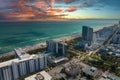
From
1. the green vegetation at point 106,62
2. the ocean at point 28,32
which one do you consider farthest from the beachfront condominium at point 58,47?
the ocean at point 28,32

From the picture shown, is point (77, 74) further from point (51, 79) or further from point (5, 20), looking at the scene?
point (5, 20)

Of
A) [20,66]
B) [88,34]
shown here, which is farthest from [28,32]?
[20,66]

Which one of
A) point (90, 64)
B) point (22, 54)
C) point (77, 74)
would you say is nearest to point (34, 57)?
point (22, 54)

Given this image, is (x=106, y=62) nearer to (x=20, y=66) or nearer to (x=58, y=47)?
(x=58, y=47)

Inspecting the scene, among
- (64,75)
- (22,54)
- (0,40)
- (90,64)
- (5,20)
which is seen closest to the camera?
(64,75)

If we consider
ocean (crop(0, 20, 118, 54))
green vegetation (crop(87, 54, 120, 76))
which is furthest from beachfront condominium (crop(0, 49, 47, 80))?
ocean (crop(0, 20, 118, 54))

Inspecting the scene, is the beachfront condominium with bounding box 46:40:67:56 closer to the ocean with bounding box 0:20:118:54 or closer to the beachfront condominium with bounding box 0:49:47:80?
the beachfront condominium with bounding box 0:49:47:80

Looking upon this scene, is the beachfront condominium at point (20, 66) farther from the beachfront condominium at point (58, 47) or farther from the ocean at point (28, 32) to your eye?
the ocean at point (28, 32)
